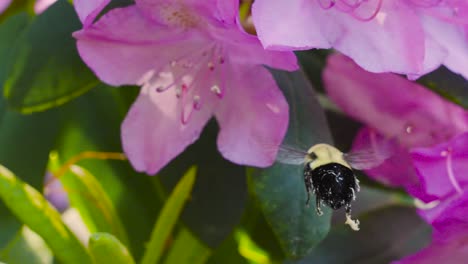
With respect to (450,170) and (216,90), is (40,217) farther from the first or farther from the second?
(450,170)

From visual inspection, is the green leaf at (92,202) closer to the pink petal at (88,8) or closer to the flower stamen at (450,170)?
the pink petal at (88,8)

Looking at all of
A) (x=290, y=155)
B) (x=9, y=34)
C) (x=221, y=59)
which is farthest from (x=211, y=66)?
(x=9, y=34)

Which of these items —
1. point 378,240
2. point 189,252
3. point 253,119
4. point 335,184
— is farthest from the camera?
point 378,240

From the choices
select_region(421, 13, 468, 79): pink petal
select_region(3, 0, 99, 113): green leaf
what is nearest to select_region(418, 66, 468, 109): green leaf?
select_region(421, 13, 468, 79): pink petal

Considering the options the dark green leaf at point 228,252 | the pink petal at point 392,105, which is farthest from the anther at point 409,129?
the dark green leaf at point 228,252

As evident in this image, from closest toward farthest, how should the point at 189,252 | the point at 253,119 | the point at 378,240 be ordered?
the point at 253,119 → the point at 189,252 → the point at 378,240

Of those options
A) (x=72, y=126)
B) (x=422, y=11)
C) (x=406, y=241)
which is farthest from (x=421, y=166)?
(x=72, y=126)

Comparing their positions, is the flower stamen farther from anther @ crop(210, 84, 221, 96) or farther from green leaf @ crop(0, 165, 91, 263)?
green leaf @ crop(0, 165, 91, 263)
